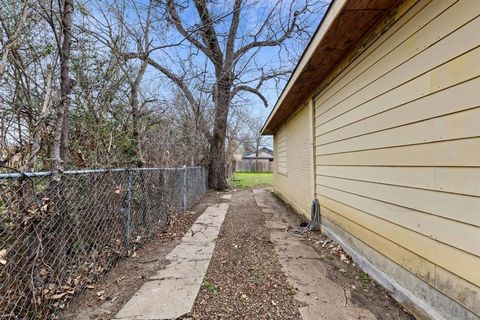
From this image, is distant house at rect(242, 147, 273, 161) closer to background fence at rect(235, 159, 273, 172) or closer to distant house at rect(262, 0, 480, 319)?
background fence at rect(235, 159, 273, 172)

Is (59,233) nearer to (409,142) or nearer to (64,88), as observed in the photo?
(64,88)

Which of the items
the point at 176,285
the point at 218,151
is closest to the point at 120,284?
the point at 176,285

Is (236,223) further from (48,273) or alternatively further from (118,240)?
(48,273)

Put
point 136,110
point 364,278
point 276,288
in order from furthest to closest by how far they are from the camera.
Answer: point 136,110, point 364,278, point 276,288

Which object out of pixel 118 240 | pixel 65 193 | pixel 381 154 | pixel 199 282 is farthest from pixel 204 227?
pixel 381 154

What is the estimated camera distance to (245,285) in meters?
2.53

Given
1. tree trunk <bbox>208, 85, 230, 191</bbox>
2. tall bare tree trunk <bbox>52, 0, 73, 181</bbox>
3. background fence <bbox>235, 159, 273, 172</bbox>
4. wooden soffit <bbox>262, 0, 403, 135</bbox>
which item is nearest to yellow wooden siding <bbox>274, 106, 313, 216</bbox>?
wooden soffit <bbox>262, 0, 403, 135</bbox>

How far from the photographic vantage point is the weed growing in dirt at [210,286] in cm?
242

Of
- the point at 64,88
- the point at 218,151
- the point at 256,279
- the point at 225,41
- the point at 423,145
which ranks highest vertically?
the point at 225,41

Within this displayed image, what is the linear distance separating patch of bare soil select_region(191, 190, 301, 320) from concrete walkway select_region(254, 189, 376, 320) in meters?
0.10

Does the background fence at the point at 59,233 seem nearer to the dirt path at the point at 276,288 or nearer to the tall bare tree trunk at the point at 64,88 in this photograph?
the tall bare tree trunk at the point at 64,88

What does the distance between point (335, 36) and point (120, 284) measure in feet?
11.2

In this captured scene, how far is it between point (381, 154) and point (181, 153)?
241 inches

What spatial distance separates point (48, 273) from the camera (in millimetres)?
1950
